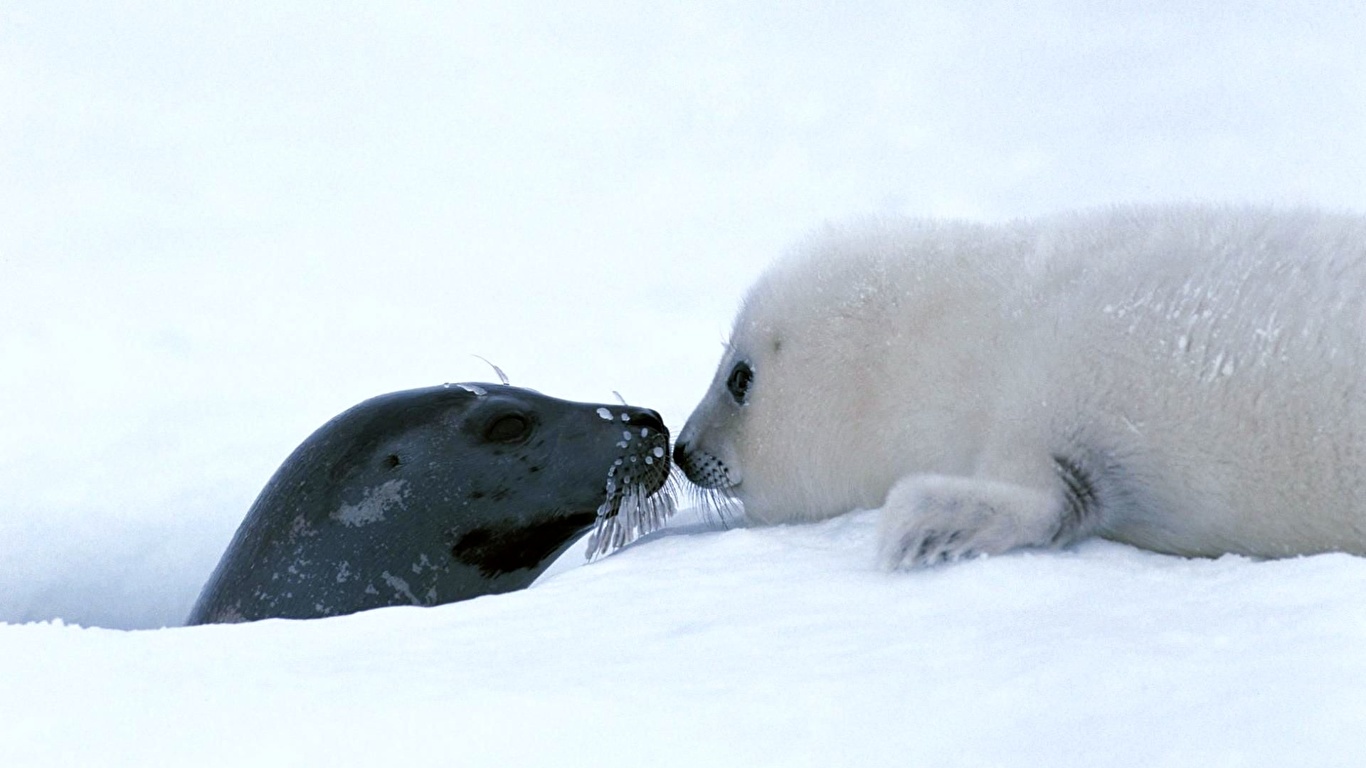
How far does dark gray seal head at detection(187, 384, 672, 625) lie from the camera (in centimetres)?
430

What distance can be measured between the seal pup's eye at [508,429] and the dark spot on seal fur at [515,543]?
0.32 metres

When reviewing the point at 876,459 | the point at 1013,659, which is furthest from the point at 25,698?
the point at 876,459

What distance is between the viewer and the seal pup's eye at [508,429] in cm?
470

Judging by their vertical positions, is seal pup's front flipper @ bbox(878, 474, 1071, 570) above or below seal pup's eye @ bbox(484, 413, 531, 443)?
above

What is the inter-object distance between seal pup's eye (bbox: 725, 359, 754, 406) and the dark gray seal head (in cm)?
58

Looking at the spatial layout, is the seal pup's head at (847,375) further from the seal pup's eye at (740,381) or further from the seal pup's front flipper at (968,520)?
the seal pup's front flipper at (968,520)

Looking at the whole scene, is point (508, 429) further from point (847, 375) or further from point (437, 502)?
point (847, 375)

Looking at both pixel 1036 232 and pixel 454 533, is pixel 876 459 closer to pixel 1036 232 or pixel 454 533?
pixel 1036 232

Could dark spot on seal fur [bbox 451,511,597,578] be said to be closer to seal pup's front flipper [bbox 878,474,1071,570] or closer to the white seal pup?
the white seal pup

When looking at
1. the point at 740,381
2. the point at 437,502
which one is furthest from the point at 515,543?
the point at 740,381

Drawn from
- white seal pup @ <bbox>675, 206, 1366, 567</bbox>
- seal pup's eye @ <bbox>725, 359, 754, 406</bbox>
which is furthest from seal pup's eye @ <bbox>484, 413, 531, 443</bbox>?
white seal pup @ <bbox>675, 206, 1366, 567</bbox>

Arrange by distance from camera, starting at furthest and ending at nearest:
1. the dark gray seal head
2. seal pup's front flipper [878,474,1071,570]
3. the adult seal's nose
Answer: the adult seal's nose, the dark gray seal head, seal pup's front flipper [878,474,1071,570]

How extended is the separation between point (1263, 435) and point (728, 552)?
131 cm

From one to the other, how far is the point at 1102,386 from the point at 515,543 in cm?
225
